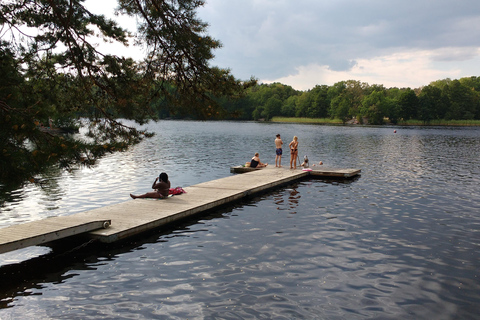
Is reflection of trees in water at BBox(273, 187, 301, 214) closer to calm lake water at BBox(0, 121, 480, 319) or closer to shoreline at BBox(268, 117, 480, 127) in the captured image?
calm lake water at BBox(0, 121, 480, 319)

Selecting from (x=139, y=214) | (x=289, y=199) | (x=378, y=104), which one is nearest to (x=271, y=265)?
(x=139, y=214)

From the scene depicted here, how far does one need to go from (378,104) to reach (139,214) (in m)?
138

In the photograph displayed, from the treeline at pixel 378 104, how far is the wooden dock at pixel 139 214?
324 feet

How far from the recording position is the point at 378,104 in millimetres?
138250

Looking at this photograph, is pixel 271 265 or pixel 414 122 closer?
pixel 271 265

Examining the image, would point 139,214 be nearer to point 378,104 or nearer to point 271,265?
point 271,265

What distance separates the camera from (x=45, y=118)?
273 inches

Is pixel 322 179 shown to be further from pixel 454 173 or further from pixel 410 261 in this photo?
pixel 410 261

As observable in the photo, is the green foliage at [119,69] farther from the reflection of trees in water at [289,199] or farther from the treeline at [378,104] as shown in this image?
the treeline at [378,104]

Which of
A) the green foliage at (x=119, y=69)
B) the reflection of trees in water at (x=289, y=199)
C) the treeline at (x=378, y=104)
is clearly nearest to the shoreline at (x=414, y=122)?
the treeline at (x=378, y=104)

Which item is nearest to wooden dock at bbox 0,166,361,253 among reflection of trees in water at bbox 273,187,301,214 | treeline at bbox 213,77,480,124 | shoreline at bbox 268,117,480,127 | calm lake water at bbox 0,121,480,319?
calm lake water at bbox 0,121,480,319

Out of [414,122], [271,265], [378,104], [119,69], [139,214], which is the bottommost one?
[271,265]

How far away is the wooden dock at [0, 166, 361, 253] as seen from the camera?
9.73 meters

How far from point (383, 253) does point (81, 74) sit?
33.7ft
